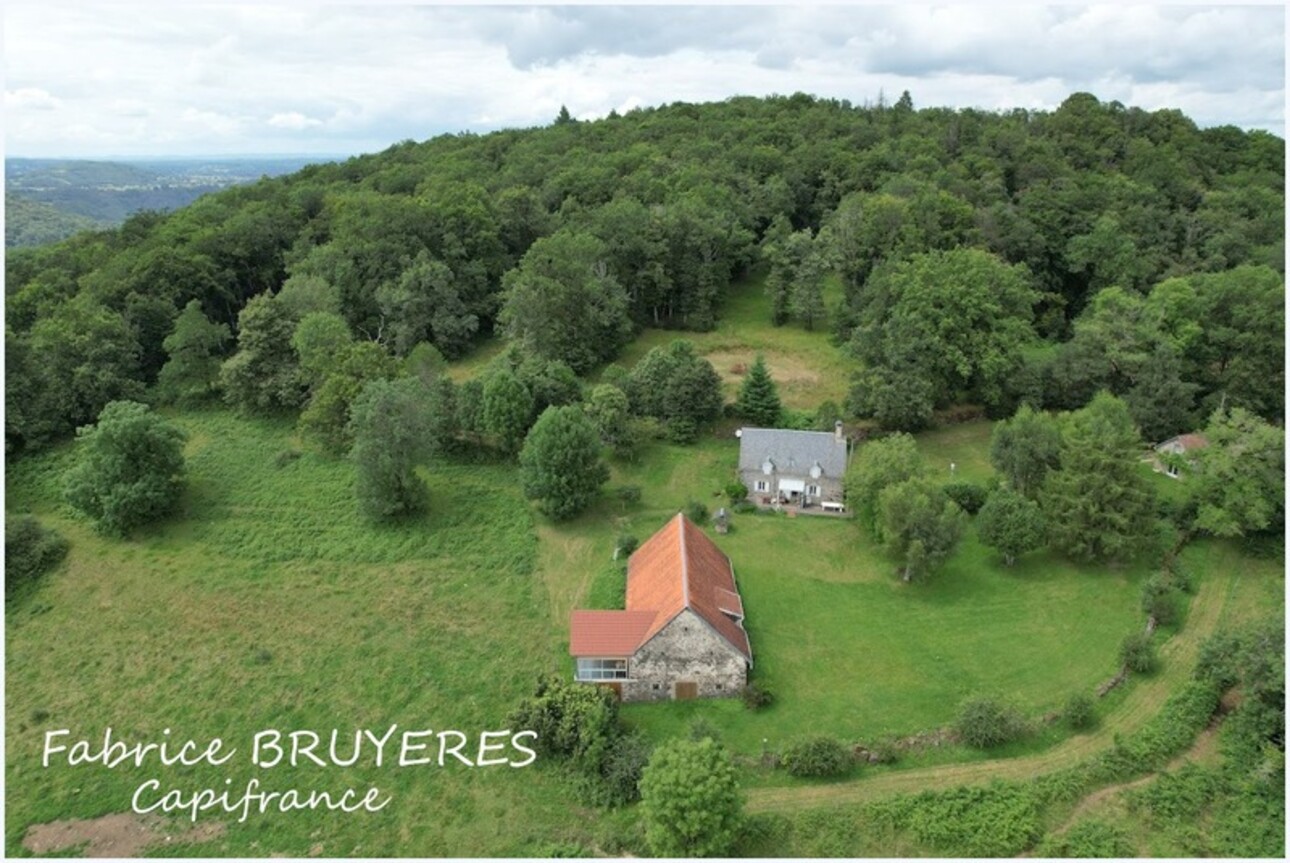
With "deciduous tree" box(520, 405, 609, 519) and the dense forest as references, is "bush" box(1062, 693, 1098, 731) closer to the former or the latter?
the dense forest

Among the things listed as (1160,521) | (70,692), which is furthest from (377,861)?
(1160,521)

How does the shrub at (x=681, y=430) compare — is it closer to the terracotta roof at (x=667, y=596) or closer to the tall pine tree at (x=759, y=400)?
the tall pine tree at (x=759, y=400)

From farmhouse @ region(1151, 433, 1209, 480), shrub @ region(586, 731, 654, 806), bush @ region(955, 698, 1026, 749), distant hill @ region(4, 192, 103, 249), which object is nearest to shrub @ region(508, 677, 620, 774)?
shrub @ region(586, 731, 654, 806)

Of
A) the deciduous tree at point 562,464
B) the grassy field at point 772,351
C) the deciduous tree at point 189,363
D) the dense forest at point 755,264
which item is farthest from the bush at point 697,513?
the deciduous tree at point 189,363

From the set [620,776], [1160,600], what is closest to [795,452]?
[1160,600]

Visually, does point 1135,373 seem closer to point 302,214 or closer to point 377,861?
point 377,861

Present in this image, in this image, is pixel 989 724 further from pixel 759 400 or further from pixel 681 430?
pixel 759 400

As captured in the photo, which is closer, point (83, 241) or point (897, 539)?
point (897, 539)
